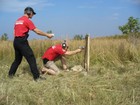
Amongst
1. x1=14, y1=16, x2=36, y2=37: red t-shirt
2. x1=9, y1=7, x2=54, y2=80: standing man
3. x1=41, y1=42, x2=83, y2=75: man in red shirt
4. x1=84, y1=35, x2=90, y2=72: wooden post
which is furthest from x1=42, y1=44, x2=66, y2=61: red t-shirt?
x1=14, y1=16, x2=36, y2=37: red t-shirt

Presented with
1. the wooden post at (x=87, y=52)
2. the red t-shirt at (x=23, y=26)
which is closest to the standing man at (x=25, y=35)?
the red t-shirt at (x=23, y=26)

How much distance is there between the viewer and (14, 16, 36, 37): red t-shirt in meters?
7.08

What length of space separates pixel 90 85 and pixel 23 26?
217 cm

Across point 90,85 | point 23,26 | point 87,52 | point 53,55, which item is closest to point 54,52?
point 53,55

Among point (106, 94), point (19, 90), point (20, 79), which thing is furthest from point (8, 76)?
point (106, 94)

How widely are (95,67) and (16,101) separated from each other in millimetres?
3610

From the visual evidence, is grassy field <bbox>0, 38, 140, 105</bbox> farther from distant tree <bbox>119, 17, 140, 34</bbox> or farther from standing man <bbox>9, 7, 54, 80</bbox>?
distant tree <bbox>119, 17, 140, 34</bbox>

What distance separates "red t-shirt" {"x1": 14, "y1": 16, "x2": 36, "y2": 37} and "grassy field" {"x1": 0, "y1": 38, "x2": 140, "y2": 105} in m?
1.13

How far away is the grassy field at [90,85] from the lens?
565 centimetres

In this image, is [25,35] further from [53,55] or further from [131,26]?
[131,26]

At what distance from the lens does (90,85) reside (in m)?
6.36

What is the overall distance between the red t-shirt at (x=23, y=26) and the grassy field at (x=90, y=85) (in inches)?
44.7

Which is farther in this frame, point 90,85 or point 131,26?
point 131,26

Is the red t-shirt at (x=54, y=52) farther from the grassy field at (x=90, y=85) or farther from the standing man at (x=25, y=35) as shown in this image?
the standing man at (x=25, y=35)
